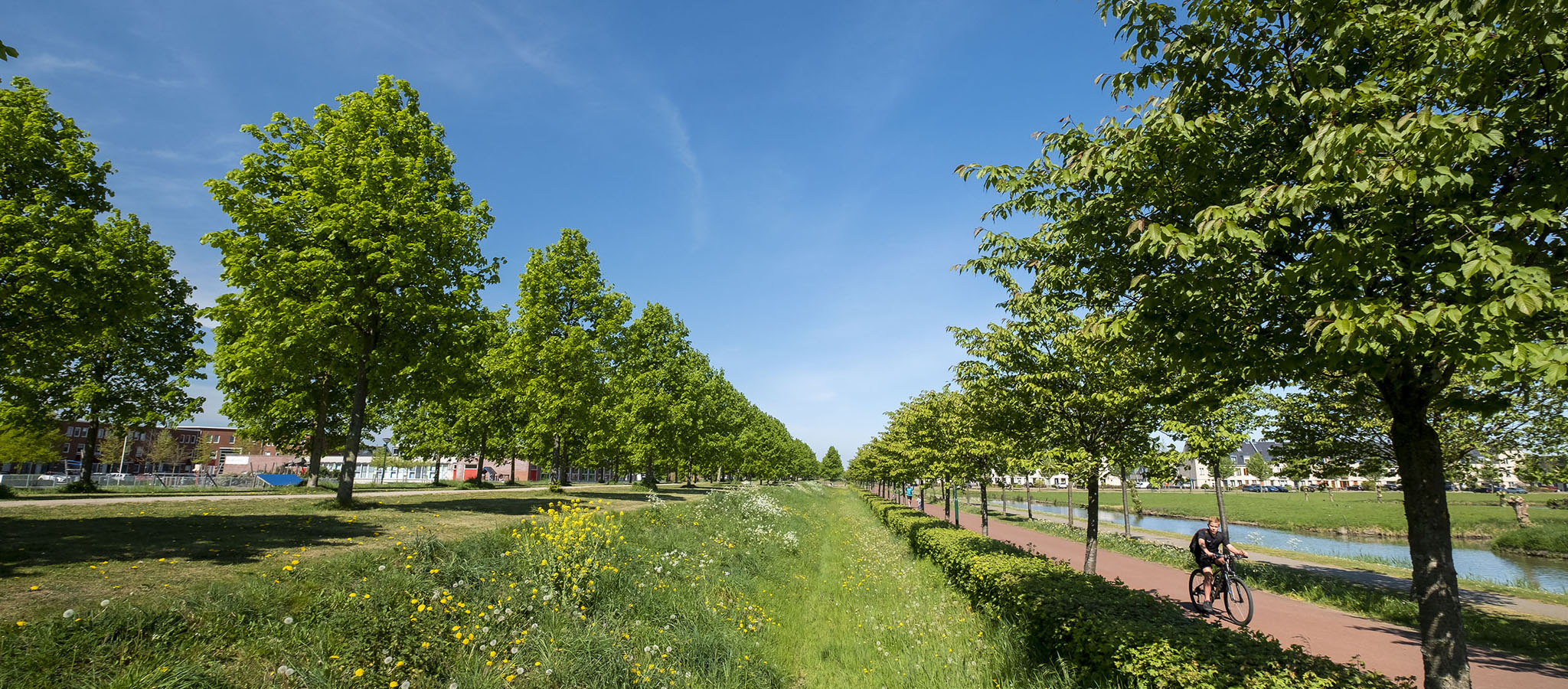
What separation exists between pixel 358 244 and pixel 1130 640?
1657 cm

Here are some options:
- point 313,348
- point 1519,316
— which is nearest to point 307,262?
point 313,348

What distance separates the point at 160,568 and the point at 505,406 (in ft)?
111

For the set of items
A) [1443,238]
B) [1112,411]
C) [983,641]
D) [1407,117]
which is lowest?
[983,641]

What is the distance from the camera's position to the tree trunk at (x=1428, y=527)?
172 inches

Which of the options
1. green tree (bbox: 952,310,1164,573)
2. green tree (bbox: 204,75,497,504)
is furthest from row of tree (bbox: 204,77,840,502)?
green tree (bbox: 952,310,1164,573)

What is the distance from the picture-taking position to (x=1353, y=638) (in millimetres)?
9930

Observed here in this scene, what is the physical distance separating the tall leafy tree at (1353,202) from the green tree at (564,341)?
779 inches

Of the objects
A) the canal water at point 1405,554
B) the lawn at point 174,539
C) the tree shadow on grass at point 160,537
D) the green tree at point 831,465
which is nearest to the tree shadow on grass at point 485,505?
the lawn at point 174,539

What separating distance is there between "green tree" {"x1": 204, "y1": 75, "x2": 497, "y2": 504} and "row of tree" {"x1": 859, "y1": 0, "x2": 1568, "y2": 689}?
47.9 ft

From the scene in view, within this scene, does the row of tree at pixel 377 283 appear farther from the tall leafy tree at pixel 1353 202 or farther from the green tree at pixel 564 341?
the tall leafy tree at pixel 1353 202

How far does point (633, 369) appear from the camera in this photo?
33.7m

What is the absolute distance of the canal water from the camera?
20328mm

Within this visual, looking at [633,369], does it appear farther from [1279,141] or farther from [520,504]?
[1279,141]

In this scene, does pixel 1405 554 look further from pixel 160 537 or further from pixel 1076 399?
pixel 160 537
